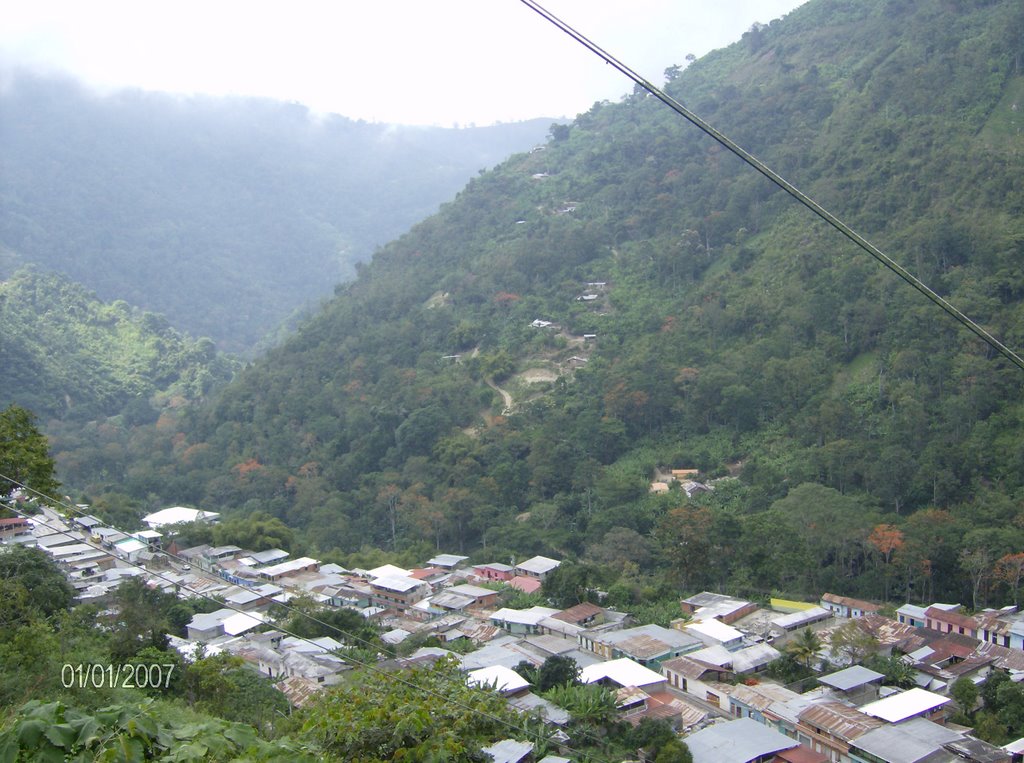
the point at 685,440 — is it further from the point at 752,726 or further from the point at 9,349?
the point at 9,349

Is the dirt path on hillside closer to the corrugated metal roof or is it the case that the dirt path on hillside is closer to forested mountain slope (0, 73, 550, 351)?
the corrugated metal roof

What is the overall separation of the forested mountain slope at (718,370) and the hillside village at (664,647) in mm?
1535

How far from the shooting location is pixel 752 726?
962 centimetres

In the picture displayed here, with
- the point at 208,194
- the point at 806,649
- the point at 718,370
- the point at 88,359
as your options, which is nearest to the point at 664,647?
the point at 806,649

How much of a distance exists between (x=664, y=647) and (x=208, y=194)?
7161 cm

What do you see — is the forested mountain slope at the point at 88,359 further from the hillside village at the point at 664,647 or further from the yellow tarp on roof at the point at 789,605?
the yellow tarp on roof at the point at 789,605

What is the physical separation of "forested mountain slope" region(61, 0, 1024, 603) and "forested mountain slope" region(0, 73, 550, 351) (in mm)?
29761

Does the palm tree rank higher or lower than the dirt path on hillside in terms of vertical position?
lower

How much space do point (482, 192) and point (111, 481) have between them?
19127 millimetres

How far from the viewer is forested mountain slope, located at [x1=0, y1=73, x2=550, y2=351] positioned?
5741 centimetres

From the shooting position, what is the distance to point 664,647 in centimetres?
1223
